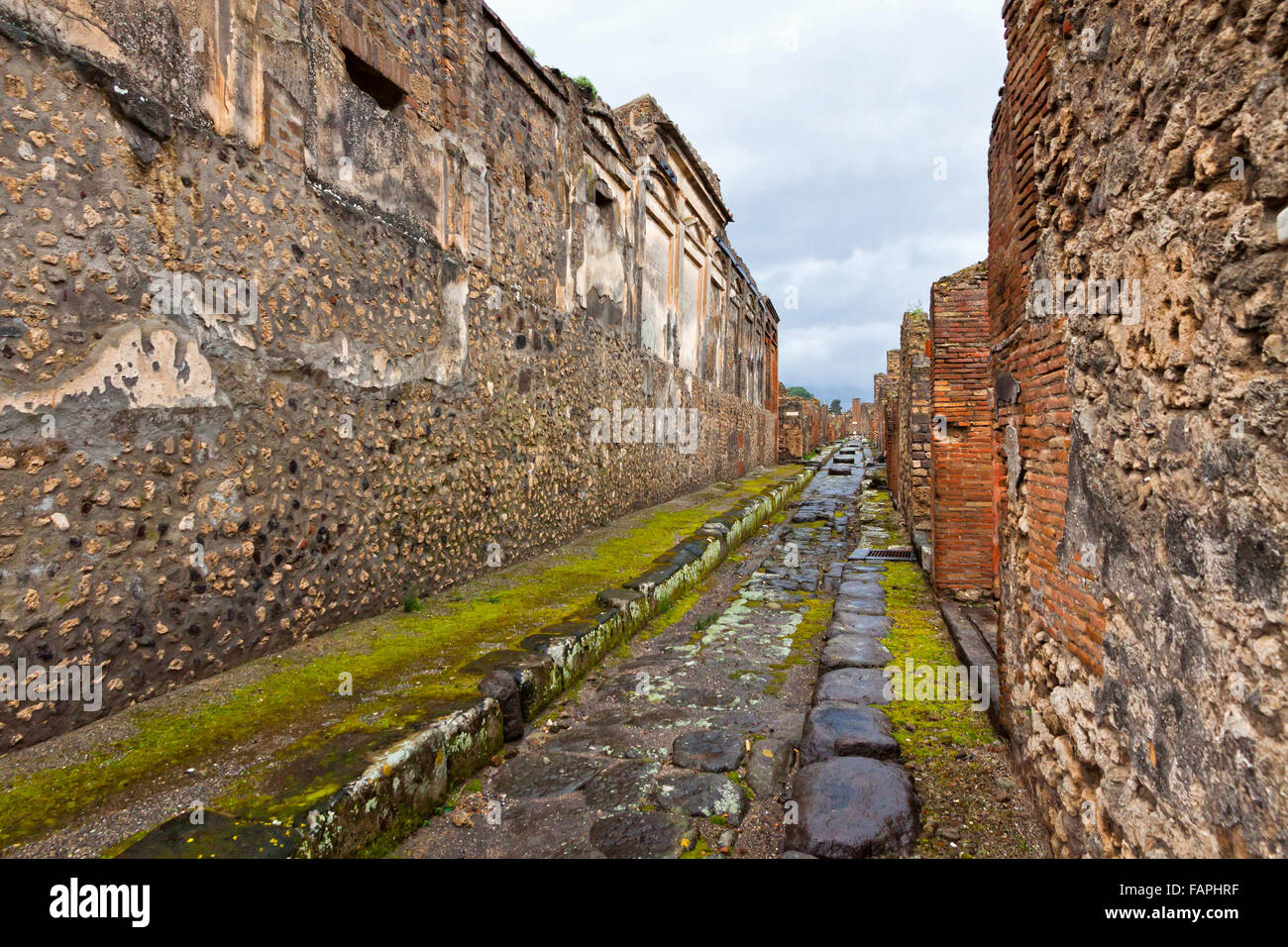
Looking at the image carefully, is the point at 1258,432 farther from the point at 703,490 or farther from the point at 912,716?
the point at 703,490

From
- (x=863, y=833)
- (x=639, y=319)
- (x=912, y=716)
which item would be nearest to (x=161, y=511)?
(x=863, y=833)

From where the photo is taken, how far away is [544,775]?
2910 millimetres

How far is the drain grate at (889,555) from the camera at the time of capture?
712cm

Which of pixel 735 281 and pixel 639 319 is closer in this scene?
pixel 639 319

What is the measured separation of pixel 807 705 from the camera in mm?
3686

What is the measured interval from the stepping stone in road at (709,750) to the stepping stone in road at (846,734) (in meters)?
0.31

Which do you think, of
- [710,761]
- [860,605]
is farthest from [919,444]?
[710,761]

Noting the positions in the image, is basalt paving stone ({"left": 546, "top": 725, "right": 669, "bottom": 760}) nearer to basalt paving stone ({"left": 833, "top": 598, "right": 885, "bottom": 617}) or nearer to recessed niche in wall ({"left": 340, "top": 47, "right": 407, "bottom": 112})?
basalt paving stone ({"left": 833, "top": 598, "right": 885, "bottom": 617})

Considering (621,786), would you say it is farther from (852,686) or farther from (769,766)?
(852,686)

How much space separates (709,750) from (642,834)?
0.74m

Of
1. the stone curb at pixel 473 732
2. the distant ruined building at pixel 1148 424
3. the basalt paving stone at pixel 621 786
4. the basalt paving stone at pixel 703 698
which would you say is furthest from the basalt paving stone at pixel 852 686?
the stone curb at pixel 473 732

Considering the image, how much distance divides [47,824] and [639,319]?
8.74 meters

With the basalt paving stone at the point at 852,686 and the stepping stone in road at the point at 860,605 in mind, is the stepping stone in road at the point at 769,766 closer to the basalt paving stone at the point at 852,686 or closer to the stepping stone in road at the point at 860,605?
the basalt paving stone at the point at 852,686

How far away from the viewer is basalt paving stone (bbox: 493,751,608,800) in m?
2.77
